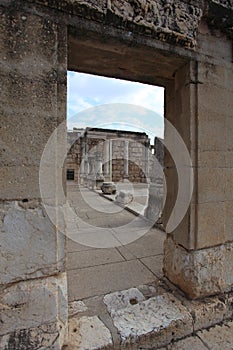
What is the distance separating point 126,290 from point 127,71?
1.81 meters

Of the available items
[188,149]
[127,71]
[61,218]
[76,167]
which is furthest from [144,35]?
[76,167]

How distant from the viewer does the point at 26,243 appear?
42.2 inches

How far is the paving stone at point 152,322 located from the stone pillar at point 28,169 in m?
0.47

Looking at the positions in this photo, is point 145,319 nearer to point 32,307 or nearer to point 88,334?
point 88,334

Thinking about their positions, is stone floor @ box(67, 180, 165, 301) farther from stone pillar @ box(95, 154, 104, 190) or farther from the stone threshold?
stone pillar @ box(95, 154, 104, 190)

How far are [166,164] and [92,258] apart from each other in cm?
142

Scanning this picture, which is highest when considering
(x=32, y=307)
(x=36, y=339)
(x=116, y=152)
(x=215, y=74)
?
(x=116, y=152)

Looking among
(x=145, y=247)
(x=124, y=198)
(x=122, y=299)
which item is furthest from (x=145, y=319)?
(x=124, y=198)

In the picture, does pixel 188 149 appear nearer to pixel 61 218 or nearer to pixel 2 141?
pixel 61 218

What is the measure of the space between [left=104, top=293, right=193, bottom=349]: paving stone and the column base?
0.53 ft

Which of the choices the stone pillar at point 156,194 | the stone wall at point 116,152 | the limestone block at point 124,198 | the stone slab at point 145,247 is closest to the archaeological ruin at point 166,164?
the stone slab at point 145,247

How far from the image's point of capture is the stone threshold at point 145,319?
1283mm

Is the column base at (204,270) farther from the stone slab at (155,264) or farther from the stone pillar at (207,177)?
the stone slab at (155,264)

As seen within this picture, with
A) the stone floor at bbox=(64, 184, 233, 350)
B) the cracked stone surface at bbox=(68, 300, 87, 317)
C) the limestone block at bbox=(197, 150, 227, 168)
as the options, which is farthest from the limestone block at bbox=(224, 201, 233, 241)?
the cracked stone surface at bbox=(68, 300, 87, 317)
